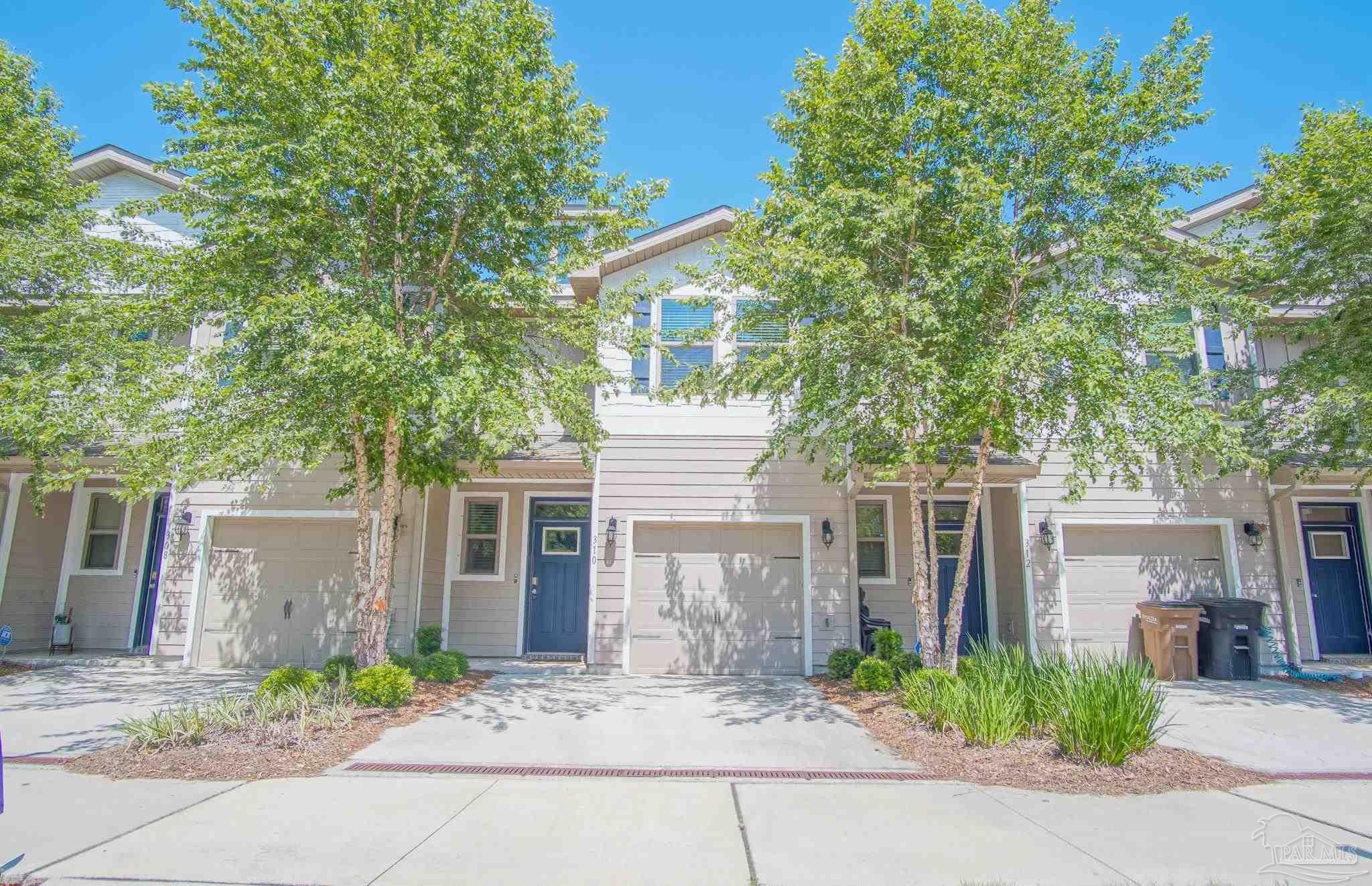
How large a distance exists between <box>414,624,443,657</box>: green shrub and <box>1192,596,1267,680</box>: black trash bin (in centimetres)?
1106

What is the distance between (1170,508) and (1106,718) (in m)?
6.96

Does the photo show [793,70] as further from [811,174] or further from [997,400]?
[997,400]

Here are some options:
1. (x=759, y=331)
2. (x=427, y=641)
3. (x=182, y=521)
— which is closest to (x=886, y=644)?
(x=759, y=331)

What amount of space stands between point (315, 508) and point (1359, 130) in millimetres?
15383

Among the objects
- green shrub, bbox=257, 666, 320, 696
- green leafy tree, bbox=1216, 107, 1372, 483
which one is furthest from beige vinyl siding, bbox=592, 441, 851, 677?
green leafy tree, bbox=1216, 107, 1372, 483

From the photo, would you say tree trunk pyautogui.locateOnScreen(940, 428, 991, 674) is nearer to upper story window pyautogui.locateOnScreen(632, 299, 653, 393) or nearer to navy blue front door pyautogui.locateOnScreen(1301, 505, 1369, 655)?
upper story window pyautogui.locateOnScreen(632, 299, 653, 393)

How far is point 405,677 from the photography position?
7.75 meters

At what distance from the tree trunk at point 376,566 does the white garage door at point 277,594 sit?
296 centimetres

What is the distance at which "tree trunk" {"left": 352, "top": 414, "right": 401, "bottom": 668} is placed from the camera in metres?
8.02

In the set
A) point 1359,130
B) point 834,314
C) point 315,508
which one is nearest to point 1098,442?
point 834,314

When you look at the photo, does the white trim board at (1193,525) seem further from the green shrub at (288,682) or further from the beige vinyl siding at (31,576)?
the beige vinyl siding at (31,576)

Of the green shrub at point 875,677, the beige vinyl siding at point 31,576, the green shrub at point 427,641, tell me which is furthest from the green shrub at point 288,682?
the beige vinyl siding at point 31,576

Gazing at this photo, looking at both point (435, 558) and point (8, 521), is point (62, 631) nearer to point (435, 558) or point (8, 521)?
point (8, 521)

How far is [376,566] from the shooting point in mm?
8156
